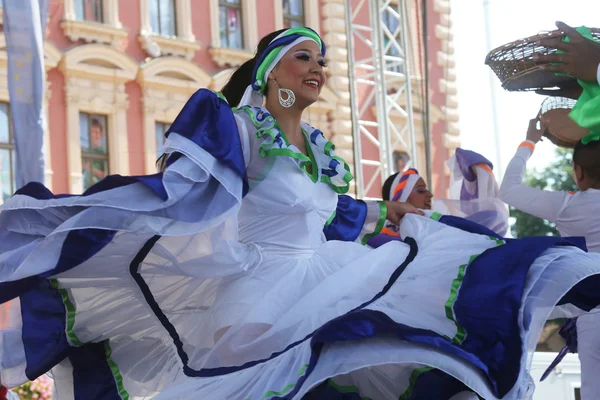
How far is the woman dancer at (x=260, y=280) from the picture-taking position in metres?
2.92

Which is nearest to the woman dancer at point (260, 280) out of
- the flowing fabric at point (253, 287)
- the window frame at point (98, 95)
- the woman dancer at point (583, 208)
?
the flowing fabric at point (253, 287)

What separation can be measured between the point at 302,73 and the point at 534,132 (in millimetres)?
1469

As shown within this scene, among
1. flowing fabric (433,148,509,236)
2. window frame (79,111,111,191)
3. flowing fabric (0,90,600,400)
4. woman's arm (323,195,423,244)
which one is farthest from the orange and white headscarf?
window frame (79,111,111,191)

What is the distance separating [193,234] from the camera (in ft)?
10.8

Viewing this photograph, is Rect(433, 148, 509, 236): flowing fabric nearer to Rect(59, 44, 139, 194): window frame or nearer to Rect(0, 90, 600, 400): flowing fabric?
Rect(0, 90, 600, 400): flowing fabric

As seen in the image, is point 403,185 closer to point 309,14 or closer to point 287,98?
point 287,98

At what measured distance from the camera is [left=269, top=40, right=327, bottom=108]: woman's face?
12.1 ft

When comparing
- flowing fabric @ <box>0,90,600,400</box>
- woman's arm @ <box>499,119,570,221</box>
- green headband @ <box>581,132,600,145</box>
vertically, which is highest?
green headband @ <box>581,132,600,145</box>

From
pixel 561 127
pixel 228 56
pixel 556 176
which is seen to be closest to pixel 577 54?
pixel 561 127

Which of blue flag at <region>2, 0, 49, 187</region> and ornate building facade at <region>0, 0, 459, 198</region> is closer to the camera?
blue flag at <region>2, 0, 49, 187</region>

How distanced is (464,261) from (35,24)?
272 cm

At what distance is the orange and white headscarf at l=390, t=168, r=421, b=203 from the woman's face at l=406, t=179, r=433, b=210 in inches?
1.0

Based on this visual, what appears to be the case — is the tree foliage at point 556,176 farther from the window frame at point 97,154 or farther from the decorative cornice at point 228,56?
the window frame at point 97,154

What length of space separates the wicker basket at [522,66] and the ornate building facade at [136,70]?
856 centimetres
